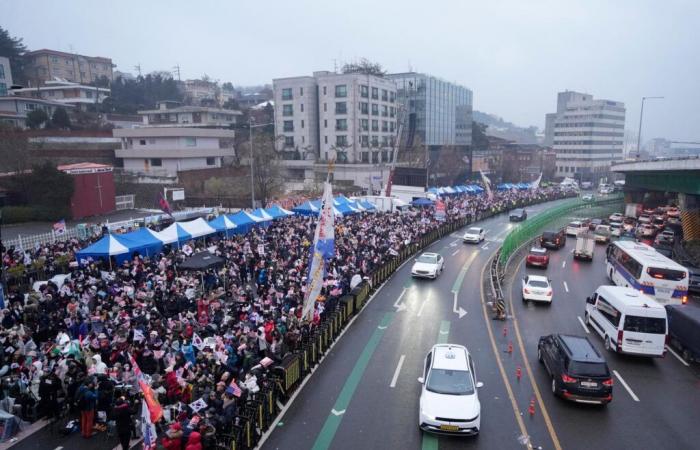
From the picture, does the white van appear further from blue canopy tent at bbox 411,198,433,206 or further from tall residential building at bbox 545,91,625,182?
tall residential building at bbox 545,91,625,182

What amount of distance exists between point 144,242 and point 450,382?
18334 millimetres

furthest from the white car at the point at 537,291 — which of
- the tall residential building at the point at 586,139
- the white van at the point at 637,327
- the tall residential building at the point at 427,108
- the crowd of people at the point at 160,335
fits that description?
the tall residential building at the point at 586,139

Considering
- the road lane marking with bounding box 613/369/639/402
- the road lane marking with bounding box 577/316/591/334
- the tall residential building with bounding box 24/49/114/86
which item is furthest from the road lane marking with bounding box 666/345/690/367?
the tall residential building with bounding box 24/49/114/86

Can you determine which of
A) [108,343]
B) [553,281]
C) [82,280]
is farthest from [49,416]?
[553,281]

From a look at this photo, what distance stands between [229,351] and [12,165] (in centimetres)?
3872

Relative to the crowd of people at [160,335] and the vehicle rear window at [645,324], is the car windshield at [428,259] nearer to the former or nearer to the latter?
the crowd of people at [160,335]

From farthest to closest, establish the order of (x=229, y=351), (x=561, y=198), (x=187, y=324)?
(x=561, y=198) → (x=187, y=324) → (x=229, y=351)

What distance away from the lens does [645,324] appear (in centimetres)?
1566

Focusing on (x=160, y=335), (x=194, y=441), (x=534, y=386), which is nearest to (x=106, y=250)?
(x=160, y=335)

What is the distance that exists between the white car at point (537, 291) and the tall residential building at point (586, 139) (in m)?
119

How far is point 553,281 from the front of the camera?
27.6 metres

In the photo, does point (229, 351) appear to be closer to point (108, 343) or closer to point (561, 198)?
point (108, 343)

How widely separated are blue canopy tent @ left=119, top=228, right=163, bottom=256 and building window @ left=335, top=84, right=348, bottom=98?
53.8 meters

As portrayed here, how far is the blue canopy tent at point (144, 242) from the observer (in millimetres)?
23406
